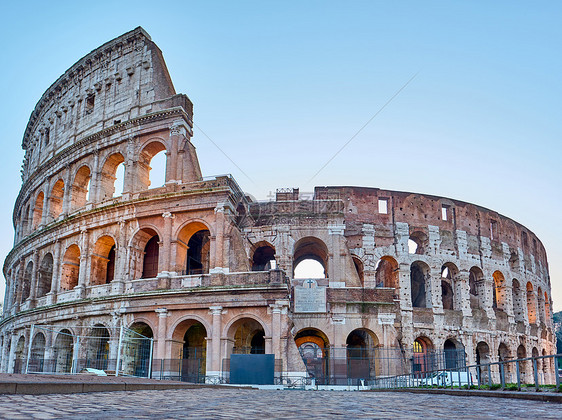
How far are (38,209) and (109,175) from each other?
24.2 feet

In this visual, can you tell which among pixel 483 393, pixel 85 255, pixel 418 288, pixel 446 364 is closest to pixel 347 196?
pixel 418 288

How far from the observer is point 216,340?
20984 millimetres

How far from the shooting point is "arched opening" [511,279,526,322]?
32.4 meters

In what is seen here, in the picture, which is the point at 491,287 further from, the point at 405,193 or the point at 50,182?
the point at 50,182

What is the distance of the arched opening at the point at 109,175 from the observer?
2619cm

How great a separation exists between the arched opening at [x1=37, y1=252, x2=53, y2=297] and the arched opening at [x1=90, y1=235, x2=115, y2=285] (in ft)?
13.9

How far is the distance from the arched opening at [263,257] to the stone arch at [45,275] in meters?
10.7

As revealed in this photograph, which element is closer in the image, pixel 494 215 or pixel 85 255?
pixel 85 255

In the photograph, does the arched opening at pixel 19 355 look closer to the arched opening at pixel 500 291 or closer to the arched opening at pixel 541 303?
the arched opening at pixel 500 291

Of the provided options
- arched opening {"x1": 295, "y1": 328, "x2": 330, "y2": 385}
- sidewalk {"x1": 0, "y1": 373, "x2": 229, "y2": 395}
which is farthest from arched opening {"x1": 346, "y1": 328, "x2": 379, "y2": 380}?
sidewalk {"x1": 0, "y1": 373, "x2": 229, "y2": 395}

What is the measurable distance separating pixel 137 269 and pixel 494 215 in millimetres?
20858

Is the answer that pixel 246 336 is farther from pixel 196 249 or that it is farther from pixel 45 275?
pixel 45 275

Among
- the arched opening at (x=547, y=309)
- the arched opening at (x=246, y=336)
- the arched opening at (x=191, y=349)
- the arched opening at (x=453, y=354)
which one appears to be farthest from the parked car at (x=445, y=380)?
the arched opening at (x=547, y=309)

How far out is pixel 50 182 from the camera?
Answer: 29.6 meters
